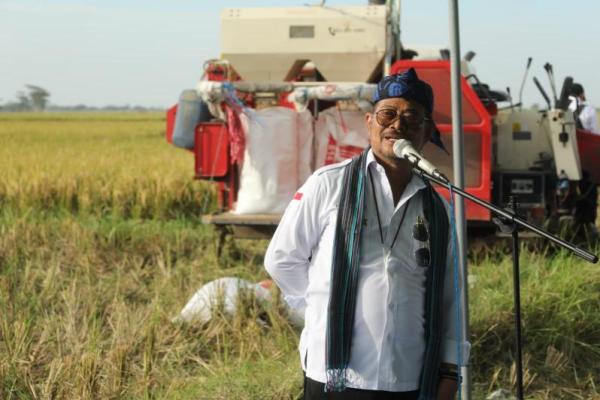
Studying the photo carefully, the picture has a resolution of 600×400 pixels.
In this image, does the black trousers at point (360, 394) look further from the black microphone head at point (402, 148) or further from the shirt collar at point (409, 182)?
the black microphone head at point (402, 148)

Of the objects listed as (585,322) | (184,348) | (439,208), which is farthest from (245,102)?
(439,208)

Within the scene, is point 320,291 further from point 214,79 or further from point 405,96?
point 214,79

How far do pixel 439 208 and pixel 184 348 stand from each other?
9.35ft

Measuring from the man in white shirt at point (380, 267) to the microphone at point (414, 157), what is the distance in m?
0.10

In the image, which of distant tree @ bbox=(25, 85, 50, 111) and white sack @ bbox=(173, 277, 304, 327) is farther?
distant tree @ bbox=(25, 85, 50, 111)

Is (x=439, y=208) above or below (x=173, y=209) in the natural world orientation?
above

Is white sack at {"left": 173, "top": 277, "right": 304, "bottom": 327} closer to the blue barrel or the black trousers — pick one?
the blue barrel

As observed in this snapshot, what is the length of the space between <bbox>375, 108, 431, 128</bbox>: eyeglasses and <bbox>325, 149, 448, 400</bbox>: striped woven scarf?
5.4 inches

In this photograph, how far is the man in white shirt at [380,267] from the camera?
2.71 meters

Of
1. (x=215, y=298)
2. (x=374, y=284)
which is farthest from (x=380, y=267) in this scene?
(x=215, y=298)

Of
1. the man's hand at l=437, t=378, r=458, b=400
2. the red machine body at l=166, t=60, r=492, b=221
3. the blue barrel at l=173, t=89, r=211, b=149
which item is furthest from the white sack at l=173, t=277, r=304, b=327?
the man's hand at l=437, t=378, r=458, b=400

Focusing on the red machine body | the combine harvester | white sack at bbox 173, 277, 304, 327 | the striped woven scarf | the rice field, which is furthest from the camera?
the combine harvester

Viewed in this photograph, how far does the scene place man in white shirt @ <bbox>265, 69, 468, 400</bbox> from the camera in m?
2.71

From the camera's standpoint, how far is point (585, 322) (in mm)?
5684
